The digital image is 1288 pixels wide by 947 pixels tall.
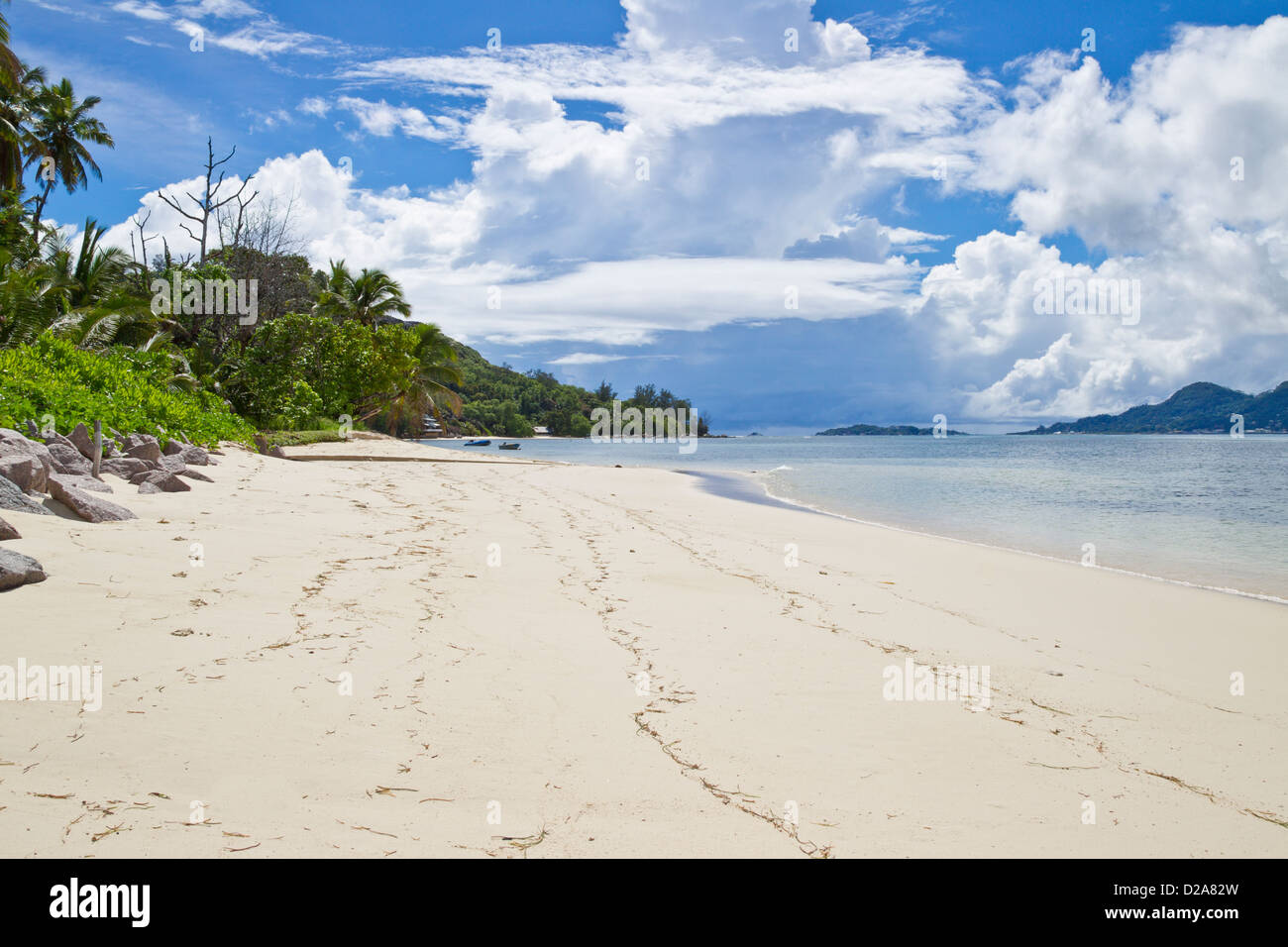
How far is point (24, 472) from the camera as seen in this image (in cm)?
627

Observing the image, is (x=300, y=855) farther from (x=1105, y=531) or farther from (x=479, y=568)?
(x=1105, y=531)

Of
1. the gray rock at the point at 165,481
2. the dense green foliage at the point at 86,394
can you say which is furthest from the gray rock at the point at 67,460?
the gray rock at the point at 165,481

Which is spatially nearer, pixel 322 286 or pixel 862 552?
pixel 862 552

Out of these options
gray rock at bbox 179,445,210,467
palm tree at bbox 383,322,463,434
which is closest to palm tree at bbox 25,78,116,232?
palm tree at bbox 383,322,463,434

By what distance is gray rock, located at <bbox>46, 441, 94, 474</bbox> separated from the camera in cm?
832

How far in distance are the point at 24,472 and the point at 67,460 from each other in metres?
2.59

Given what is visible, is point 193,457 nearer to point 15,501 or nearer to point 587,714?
point 15,501

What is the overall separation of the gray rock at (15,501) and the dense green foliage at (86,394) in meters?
3.05

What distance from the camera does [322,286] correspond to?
42.4 m

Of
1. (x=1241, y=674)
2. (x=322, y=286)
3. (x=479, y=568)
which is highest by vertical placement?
(x=322, y=286)

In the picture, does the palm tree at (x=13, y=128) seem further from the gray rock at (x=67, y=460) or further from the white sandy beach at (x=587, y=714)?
the white sandy beach at (x=587, y=714)

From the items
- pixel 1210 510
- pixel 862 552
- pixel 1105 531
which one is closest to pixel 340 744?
pixel 862 552

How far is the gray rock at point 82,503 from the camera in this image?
6309mm

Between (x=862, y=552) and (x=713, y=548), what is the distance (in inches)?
83.6
